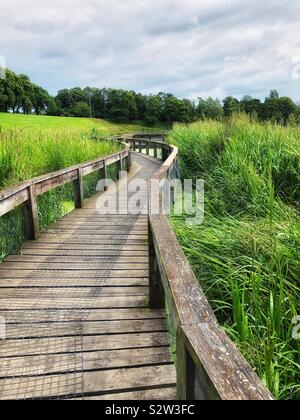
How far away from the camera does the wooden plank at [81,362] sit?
6.98 ft

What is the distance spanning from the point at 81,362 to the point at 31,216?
2612mm

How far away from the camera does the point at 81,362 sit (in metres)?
2.20

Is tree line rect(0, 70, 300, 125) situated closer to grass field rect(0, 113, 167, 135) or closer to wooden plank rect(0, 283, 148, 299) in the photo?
grass field rect(0, 113, 167, 135)

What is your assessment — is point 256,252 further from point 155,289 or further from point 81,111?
point 81,111

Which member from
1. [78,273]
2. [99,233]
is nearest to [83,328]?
[78,273]

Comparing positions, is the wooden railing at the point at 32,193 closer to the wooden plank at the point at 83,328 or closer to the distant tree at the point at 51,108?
the wooden plank at the point at 83,328

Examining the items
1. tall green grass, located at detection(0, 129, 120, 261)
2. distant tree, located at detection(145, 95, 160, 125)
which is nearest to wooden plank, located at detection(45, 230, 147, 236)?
tall green grass, located at detection(0, 129, 120, 261)

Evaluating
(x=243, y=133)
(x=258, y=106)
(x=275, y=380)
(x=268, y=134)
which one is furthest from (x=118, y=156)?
(x=275, y=380)

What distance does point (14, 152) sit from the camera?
5.11 metres

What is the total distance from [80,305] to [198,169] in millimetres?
5331

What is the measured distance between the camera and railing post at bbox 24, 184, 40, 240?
4.29 meters

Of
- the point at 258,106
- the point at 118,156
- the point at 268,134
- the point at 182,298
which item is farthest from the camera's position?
the point at 258,106

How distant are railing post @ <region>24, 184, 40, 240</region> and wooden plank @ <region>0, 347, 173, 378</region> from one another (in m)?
2.39
